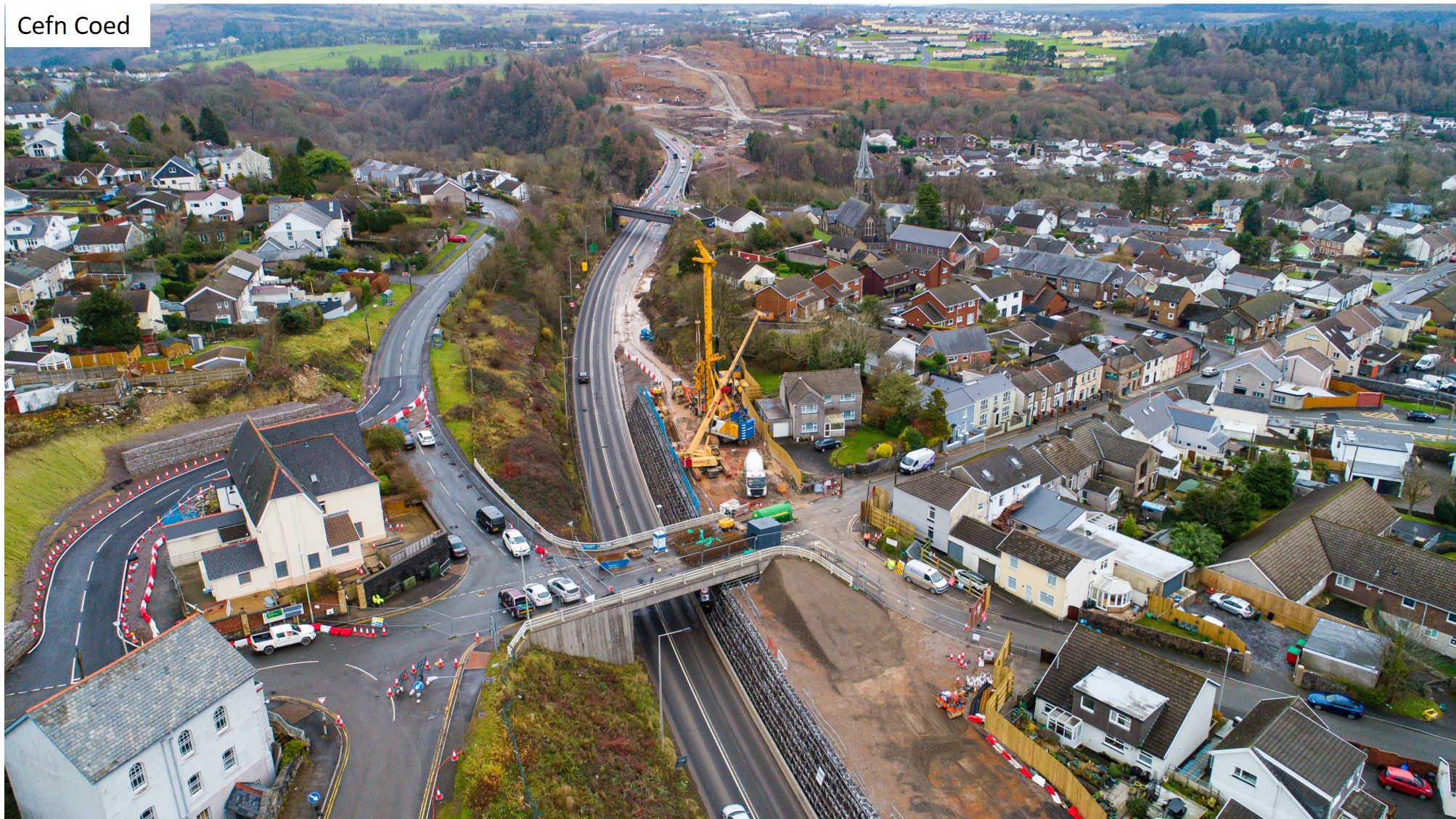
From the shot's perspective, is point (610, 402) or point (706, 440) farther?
point (610, 402)

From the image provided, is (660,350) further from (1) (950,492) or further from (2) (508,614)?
(2) (508,614)

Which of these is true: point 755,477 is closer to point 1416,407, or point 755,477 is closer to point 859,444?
point 859,444

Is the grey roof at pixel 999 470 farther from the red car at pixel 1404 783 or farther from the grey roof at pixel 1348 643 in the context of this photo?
the red car at pixel 1404 783

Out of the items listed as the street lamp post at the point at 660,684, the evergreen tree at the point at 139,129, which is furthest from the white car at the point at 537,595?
the evergreen tree at the point at 139,129

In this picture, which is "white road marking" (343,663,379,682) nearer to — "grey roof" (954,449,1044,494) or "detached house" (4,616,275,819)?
"detached house" (4,616,275,819)

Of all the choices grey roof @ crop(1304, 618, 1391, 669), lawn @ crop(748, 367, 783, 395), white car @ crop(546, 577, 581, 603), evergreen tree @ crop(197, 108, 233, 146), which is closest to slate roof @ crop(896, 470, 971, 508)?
grey roof @ crop(1304, 618, 1391, 669)

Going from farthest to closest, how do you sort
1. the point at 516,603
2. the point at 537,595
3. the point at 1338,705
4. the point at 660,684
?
the point at 537,595 → the point at 516,603 → the point at 660,684 → the point at 1338,705

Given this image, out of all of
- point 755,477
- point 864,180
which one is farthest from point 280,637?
point 864,180
